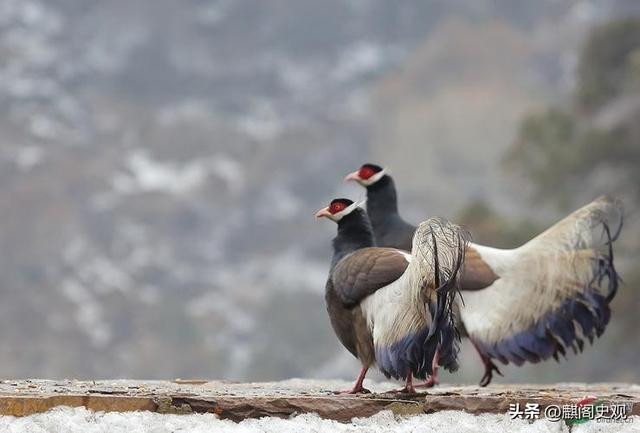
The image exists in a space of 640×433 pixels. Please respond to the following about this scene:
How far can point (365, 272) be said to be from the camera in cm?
598

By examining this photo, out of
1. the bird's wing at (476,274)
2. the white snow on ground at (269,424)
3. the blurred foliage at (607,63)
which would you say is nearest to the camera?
the white snow on ground at (269,424)

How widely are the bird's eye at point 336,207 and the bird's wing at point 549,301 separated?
58.4 inches

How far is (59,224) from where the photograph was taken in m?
70.2

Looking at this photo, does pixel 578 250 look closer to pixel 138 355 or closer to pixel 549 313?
pixel 549 313

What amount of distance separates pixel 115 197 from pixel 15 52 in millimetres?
25441

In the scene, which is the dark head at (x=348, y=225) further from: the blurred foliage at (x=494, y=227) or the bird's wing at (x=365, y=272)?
the blurred foliage at (x=494, y=227)

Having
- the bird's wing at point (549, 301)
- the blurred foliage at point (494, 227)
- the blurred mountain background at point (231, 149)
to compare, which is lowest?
the bird's wing at point (549, 301)

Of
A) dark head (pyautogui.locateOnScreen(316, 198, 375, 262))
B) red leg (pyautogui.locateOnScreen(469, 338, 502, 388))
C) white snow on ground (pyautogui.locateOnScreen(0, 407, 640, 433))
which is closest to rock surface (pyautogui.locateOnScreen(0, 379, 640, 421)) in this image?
white snow on ground (pyautogui.locateOnScreen(0, 407, 640, 433))

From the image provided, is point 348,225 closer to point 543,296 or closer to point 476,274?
point 476,274

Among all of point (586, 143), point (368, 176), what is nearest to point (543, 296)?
point (368, 176)

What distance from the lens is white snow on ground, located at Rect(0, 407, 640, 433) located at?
4934mm

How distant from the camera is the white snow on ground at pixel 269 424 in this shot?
4934 mm

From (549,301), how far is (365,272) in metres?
1.93

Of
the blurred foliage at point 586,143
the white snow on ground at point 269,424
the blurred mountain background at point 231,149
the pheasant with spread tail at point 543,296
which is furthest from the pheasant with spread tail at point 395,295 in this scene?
the blurred mountain background at point 231,149
